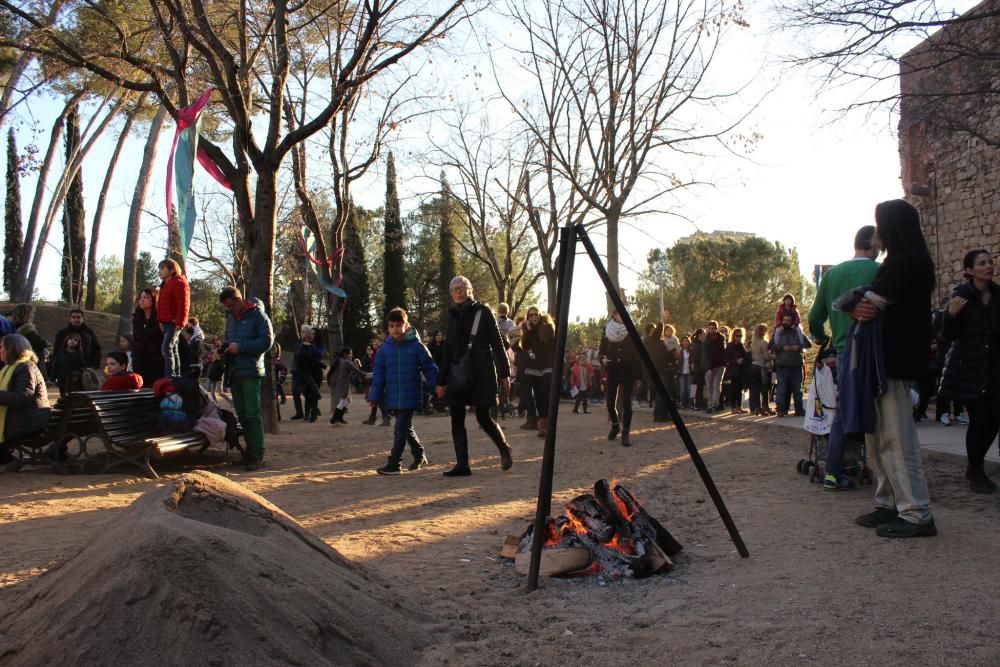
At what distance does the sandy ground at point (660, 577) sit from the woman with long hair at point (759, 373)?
6081 millimetres

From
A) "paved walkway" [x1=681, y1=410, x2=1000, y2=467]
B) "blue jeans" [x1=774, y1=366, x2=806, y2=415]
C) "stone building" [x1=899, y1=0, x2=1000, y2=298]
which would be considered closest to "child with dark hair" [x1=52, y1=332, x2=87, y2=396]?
"paved walkway" [x1=681, y1=410, x2=1000, y2=467]

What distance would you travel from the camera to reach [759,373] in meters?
14.8

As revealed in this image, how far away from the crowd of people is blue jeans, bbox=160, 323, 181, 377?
3 centimetres

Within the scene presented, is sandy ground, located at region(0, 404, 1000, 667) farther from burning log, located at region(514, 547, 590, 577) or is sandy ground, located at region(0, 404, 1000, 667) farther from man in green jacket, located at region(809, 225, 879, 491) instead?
man in green jacket, located at region(809, 225, 879, 491)

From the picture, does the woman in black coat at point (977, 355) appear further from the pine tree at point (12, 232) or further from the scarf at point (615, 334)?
the pine tree at point (12, 232)

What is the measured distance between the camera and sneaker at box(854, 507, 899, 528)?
5.08 m

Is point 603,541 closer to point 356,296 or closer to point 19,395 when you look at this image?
point 19,395

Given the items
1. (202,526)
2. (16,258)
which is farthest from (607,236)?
(16,258)

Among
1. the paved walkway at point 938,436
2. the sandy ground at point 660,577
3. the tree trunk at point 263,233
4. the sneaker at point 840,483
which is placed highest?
the tree trunk at point 263,233

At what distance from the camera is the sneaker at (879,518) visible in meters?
5.08

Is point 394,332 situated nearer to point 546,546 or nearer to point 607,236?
point 546,546

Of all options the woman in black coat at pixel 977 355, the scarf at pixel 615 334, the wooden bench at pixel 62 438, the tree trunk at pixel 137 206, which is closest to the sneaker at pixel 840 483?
the woman in black coat at pixel 977 355

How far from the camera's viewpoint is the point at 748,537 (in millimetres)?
5074

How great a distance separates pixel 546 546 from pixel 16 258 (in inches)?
1848
